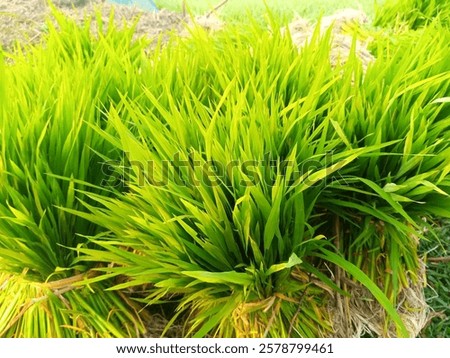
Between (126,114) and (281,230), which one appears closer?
(281,230)

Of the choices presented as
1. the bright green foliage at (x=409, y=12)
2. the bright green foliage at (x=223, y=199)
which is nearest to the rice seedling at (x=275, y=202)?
the bright green foliage at (x=223, y=199)

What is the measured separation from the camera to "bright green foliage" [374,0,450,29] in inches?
85.3

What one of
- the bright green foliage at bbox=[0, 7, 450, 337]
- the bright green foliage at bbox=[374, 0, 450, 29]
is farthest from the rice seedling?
the bright green foliage at bbox=[374, 0, 450, 29]

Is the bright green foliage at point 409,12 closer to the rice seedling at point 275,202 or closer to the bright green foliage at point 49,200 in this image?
the rice seedling at point 275,202

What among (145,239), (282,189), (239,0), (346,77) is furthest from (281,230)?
(239,0)

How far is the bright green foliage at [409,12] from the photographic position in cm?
217

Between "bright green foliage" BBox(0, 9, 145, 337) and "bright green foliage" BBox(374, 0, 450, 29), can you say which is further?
"bright green foliage" BBox(374, 0, 450, 29)

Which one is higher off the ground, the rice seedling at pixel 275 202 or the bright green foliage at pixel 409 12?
the rice seedling at pixel 275 202

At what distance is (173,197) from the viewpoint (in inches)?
30.8

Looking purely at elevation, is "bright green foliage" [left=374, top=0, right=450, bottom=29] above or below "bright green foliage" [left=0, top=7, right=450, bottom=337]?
below

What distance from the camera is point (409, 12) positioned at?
2.21 meters

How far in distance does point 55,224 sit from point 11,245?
0.08m

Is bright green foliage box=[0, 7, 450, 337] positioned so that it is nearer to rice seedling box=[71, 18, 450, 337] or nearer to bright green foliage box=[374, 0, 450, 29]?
rice seedling box=[71, 18, 450, 337]
